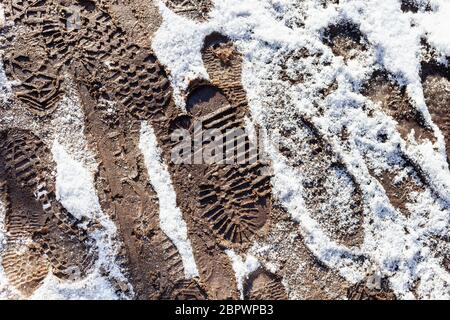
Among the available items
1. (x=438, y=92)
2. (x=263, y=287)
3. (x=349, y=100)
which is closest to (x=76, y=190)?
(x=263, y=287)

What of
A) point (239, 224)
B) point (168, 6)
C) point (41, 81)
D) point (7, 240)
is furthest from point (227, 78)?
point (7, 240)

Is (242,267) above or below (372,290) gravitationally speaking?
below

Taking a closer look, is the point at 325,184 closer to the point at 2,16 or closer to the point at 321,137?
the point at 321,137

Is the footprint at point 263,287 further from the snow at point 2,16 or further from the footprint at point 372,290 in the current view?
the snow at point 2,16

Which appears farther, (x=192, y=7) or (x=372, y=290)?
(x=192, y=7)

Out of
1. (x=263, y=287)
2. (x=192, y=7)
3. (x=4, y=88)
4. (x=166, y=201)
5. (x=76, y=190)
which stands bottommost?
(x=263, y=287)

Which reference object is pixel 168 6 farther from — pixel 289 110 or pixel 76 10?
pixel 289 110

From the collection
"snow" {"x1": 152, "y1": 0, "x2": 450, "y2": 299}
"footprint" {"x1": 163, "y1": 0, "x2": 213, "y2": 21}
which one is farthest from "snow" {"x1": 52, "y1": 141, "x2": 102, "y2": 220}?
"footprint" {"x1": 163, "y1": 0, "x2": 213, "y2": 21}
